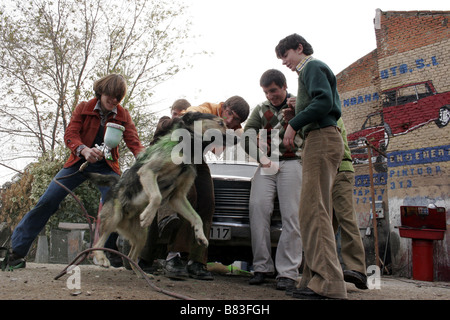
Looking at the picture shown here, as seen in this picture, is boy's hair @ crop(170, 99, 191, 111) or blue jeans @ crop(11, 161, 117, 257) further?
boy's hair @ crop(170, 99, 191, 111)

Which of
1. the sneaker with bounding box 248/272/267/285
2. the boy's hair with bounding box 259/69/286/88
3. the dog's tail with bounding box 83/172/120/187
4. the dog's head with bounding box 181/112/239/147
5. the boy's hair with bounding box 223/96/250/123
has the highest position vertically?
the boy's hair with bounding box 259/69/286/88

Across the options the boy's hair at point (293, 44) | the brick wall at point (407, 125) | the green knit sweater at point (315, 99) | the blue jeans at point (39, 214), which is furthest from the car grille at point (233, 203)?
the brick wall at point (407, 125)

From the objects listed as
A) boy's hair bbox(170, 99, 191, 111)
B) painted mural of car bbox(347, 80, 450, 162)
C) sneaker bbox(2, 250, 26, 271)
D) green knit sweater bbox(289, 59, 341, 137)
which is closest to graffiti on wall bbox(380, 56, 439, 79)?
painted mural of car bbox(347, 80, 450, 162)

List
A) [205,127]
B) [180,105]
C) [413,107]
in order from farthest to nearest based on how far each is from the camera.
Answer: [413,107], [180,105], [205,127]

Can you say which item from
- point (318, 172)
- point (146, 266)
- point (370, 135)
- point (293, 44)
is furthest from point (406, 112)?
point (146, 266)

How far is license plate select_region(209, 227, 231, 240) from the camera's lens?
472 centimetres

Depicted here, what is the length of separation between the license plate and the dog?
2.67 feet

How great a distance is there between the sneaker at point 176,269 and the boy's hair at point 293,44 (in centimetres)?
264

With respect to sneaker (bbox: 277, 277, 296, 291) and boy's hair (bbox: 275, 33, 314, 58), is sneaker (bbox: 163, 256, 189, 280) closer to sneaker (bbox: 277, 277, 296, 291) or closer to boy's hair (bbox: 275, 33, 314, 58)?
sneaker (bbox: 277, 277, 296, 291)

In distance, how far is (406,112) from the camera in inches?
507

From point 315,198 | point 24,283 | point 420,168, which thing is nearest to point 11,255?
point 24,283

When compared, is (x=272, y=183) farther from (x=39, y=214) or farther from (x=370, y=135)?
(x=370, y=135)

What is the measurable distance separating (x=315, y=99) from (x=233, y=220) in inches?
91.3

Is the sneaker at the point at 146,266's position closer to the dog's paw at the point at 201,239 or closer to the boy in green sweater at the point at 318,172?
the dog's paw at the point at 201,239
